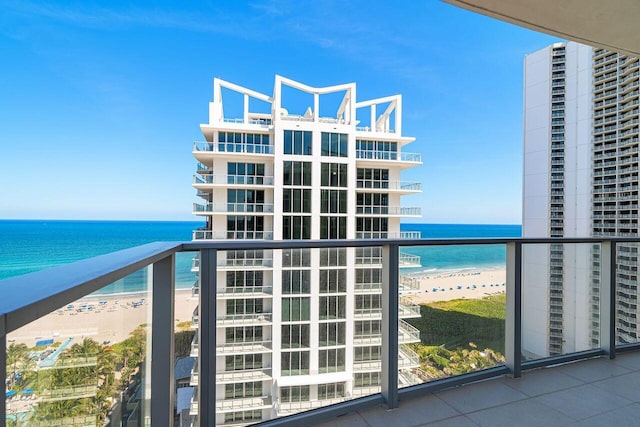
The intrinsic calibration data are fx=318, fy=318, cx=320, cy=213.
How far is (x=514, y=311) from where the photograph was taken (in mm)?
2352

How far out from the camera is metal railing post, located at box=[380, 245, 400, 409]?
1.95 m

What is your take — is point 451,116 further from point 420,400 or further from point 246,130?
point 420,400

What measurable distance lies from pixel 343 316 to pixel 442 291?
1071 millimetres

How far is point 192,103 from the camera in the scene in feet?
113

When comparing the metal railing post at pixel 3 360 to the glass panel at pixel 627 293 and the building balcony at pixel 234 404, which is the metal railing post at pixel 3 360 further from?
the glass panel at pixel 627 293

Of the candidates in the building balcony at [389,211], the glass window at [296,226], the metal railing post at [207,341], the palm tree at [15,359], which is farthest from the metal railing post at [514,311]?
the building balcony at [389,211]

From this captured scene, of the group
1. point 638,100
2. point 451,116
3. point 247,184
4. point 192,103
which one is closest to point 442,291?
point 247,184

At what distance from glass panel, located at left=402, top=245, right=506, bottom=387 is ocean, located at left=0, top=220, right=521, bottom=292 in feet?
0.03

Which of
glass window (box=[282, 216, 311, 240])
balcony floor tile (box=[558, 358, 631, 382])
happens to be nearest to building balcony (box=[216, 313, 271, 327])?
balcony floor tile (box=[558, 358, 631, 382])

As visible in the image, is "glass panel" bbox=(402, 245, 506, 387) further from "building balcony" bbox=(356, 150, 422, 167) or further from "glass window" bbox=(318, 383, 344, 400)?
"building balcony" bbox=(356, 150, 422, 167)

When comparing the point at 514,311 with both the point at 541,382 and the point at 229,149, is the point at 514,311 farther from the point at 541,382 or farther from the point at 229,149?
the point at 229,149

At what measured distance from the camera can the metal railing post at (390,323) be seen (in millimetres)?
1946

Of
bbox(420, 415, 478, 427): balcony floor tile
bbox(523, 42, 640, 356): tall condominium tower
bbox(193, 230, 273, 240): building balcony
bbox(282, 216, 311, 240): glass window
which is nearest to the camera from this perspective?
bbox(420, 415, 478, 427): balcony floor tile

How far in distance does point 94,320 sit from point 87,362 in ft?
0.36
